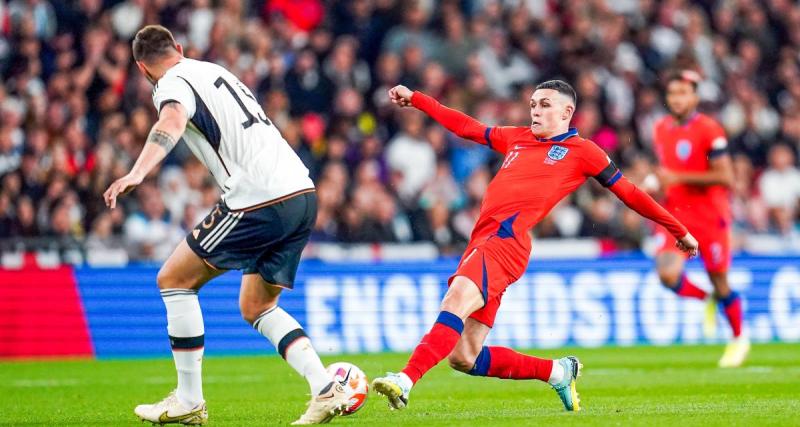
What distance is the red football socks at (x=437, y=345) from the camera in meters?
7.51

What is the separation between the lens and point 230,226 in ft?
25.2

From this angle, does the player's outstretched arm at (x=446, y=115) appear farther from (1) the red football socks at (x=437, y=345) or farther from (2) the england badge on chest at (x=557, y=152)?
(1) the red football socks at (x=437, y=345)

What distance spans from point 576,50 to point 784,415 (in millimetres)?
12803

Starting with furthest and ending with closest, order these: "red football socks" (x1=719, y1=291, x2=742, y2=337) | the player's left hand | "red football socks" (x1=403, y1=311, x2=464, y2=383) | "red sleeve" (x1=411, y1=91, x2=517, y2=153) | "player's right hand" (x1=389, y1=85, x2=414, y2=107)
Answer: "red football socks" (x1=719, y1=291, x2=742, y2=337) → "player's right hand" (x1=389, y1=85, x2=414, y2=107) → "red sleeve" (x1=411, y1=91, x2=517, y2=153) → "red football socks" (x1=403, y1=311, x2=464, y2=383) → the player's left hand

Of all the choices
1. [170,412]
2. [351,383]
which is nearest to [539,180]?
[351,383]

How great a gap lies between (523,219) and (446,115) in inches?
40.4

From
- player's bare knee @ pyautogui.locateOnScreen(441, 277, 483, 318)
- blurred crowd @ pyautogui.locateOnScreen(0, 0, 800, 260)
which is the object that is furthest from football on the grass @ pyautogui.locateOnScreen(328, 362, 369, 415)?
blurred crowd @ pyautogui.locateOnScreen(0, 0, 800, 260)

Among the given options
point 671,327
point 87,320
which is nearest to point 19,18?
point 87,320

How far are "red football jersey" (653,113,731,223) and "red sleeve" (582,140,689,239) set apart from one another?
4959mm

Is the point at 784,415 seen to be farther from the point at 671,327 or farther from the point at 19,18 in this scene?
the point at 19,18

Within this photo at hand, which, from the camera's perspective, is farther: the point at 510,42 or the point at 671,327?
the point at 510,42

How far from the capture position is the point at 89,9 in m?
18.5

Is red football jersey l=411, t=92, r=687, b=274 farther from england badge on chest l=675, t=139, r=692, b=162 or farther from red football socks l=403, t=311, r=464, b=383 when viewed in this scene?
england badge on chest l=675, t=139, r=692, b=162

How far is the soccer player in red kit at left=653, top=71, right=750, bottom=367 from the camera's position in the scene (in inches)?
503
